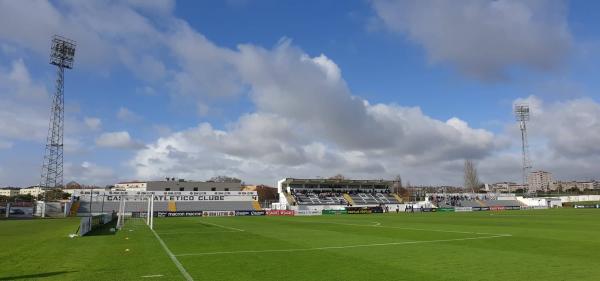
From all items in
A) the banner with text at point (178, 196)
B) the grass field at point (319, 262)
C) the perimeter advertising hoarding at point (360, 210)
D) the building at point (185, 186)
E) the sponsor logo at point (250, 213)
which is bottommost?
the sponsor logo at point (250, 213)

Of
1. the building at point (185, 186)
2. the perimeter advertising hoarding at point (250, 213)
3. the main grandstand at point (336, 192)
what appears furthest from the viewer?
the building at point (185, 186)

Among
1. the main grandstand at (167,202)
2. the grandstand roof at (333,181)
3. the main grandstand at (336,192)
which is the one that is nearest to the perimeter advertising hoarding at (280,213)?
the main grandstand at (167,202)

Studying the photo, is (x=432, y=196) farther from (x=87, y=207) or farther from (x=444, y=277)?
(x=444, y=277)

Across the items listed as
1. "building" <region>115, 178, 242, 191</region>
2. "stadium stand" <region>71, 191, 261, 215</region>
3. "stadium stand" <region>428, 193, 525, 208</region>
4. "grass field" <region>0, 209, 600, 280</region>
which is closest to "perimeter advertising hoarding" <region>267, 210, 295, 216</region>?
"stadium stand" <region>71, 191, 261, 215</region>

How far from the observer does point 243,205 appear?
92.8 m

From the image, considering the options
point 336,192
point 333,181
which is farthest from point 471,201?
point 333,181

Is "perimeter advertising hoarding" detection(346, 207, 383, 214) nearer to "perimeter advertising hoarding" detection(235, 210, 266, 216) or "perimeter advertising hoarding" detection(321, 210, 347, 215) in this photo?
"perimeter advertising hoarding" detection(321, 210, 347, 215)

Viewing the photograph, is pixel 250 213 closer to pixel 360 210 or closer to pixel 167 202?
pixel 167 202

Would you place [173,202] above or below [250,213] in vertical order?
above

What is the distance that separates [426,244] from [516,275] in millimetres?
8429

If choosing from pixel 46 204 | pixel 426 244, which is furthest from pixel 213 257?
pixel 46 204

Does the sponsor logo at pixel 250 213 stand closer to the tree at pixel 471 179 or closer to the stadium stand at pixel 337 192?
the stadium stand at pixel 337 192

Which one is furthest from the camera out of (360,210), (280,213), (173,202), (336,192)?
(336,192)

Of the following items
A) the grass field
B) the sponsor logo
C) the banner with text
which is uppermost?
the banner with text
